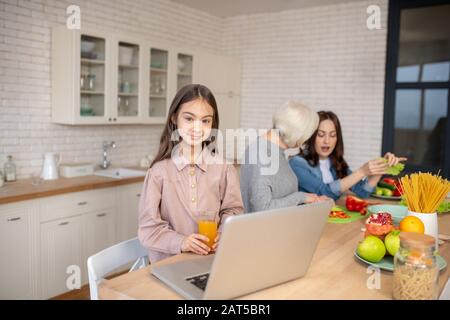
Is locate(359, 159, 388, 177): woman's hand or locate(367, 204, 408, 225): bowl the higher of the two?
locate(359, 159, 388, 177): woman's hand

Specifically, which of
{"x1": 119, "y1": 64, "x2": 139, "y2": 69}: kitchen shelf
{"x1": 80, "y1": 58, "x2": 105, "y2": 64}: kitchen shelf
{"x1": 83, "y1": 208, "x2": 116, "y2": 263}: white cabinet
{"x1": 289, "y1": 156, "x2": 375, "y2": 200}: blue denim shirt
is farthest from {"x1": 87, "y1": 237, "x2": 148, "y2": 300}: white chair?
{"x1": 119, "y1": 64, "x2": 139, "y2": 69}: kitchen shelf

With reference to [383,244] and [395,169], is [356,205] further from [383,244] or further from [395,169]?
[383,244]

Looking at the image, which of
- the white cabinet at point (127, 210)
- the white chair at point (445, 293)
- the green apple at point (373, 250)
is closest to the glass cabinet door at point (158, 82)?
the white cabinet at point (127, 210)

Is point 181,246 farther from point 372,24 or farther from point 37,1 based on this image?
point 372,24

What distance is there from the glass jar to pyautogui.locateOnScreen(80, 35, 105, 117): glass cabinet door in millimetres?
3262

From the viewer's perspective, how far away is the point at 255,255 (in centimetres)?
121

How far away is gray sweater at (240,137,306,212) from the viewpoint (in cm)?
225

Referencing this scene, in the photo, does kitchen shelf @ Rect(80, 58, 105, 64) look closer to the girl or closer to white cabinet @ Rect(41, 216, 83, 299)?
Answer: white cabinet @ Rect(41, 216, 83, 299)

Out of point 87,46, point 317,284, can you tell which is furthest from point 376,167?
point 87,46

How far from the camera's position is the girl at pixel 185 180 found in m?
1.78

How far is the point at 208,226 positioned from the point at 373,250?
0.59 m

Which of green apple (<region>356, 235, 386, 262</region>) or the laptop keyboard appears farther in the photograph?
green apple (<region>356, 235, 386, 262</region>)
